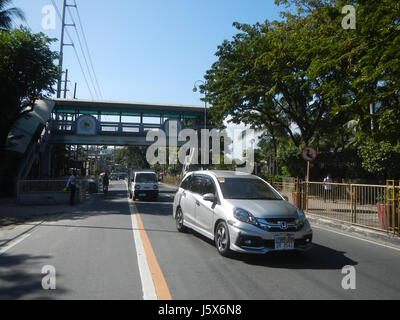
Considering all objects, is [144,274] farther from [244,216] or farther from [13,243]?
[13,243]

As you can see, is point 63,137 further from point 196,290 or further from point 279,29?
point 196,290

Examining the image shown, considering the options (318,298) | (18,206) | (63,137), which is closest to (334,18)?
(318,298)

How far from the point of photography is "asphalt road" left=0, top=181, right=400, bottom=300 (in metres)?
4.48

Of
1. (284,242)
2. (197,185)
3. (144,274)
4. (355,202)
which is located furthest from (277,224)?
(355,202)

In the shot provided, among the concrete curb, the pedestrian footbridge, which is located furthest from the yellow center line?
the pedestrian footbridge

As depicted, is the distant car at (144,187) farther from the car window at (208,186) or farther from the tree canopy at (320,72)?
the car window at (208,186)

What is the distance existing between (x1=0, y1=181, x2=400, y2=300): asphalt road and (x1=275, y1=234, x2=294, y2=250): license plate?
1.02ft

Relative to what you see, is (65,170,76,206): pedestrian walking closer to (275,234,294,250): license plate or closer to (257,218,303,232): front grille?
(257,218,303,232): front grille

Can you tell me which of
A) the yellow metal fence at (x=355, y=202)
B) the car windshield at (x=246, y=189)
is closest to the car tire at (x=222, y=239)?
the car windshield at (x=246, y=189)

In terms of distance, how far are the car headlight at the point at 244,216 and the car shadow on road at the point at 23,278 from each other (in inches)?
122

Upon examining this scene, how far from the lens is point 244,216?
6.08 meters

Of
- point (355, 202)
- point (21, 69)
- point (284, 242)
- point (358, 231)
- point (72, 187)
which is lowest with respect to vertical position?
point (358, 231)

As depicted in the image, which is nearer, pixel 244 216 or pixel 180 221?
pixel 244 216
